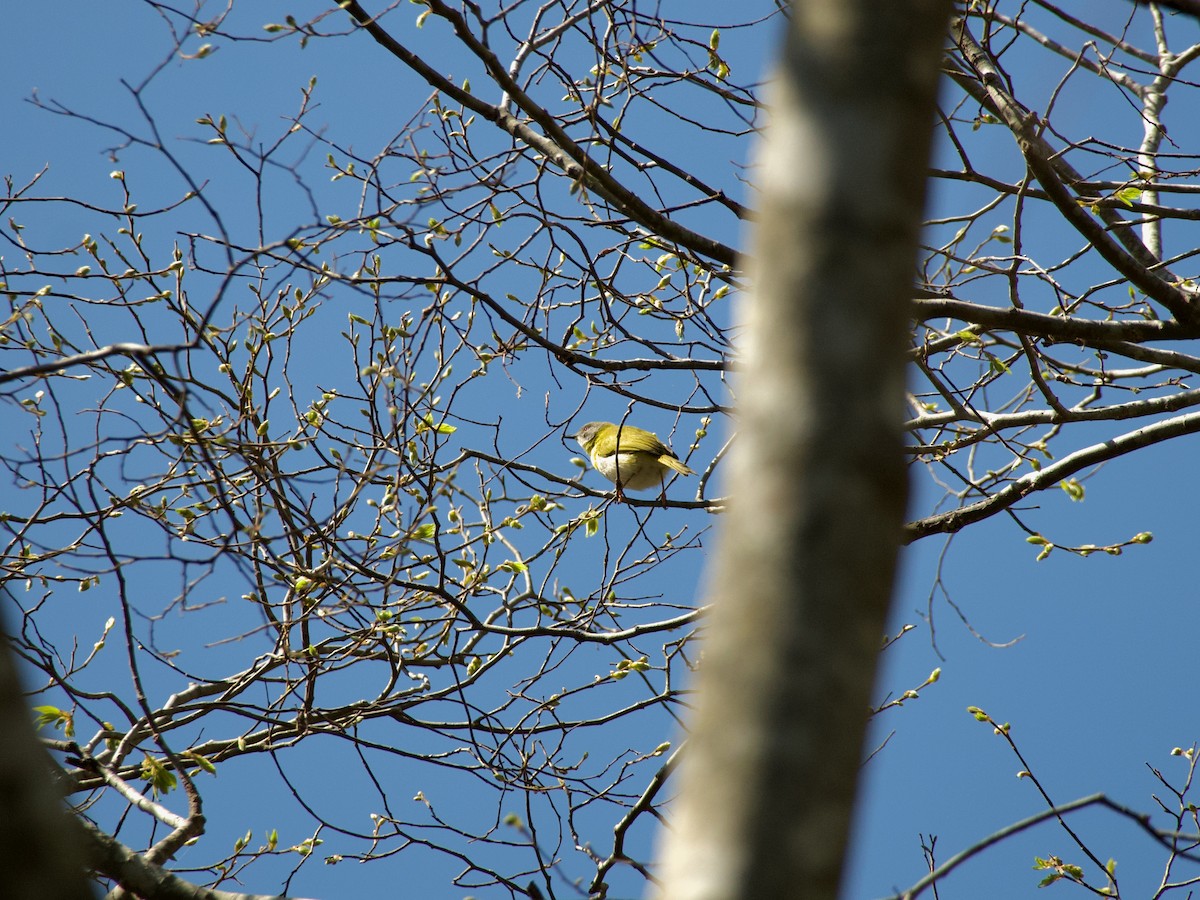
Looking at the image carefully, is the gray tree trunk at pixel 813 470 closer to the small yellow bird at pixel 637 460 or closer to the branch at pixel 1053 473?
the branch at pixel 1053 473

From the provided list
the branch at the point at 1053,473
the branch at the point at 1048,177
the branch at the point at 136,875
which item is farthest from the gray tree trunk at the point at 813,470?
the branch at the point at 1053,473

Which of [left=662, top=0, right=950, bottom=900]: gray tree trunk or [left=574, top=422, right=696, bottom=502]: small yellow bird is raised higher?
[left=574, top=422, right=696, bottom=502]: small yellow bird

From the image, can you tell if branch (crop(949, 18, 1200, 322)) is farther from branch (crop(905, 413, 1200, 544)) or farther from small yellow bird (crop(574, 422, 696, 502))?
small yellow bird (crop(574, 422, 696, 502))

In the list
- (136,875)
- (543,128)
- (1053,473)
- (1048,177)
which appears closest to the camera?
(136,875)

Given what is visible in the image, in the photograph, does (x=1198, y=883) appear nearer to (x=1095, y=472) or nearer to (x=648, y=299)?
(x=1095, y=472)

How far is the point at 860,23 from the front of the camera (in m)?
1.21

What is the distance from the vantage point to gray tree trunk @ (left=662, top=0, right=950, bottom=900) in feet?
3.39

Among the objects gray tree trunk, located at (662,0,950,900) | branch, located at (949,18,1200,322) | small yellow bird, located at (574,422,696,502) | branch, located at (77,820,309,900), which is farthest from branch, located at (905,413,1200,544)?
gray tree trunk, located at (662,0,950,900)


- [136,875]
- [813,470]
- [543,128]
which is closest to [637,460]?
[543,128]

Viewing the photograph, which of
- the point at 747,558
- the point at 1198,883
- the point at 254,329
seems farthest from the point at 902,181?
the point at 1198,883

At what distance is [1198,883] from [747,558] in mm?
4861

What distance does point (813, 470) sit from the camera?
109 cm

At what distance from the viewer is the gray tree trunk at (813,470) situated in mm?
1034

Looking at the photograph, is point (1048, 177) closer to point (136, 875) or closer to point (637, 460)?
point (136, 875)
